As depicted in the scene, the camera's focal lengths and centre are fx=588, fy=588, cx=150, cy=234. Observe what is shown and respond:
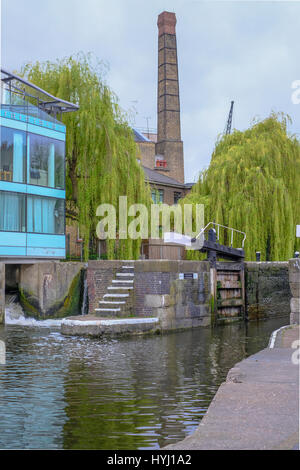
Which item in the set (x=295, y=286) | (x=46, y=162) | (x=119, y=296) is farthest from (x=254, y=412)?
(x=46, y=162)

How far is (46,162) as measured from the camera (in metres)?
24.5

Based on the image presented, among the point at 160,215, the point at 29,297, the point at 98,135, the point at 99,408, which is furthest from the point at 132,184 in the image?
the point at 99,408

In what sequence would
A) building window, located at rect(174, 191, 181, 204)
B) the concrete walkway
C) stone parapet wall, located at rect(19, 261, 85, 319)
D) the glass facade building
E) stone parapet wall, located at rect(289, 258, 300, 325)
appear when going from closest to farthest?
the concrete walkway, stone parapet wall, located at rect(289, 258, 300, 325), stone parapet wall, located at rect(19, 261, 85, 319), the glass facade building, building window, located at rect(174, 191, 181, 204)

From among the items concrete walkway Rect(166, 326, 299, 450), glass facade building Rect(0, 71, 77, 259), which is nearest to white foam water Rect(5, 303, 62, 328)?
glass facade building Rect(0, 71, 77, 259)

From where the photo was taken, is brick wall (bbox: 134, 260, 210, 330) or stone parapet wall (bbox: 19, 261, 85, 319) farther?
stone parapet wall (bbox: 19, 261, 85, 319)

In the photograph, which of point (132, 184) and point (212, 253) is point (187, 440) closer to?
point (212, 253)

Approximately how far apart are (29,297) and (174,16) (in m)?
40.3

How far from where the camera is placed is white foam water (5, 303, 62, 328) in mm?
20737

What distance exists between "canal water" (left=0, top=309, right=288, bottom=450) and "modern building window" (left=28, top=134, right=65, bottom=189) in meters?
8.44

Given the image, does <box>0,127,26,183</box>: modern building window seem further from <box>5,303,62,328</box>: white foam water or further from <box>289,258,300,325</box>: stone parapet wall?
<box>289,258,300,325</box>: stone parapet wall

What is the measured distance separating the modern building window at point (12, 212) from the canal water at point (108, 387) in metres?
6.63

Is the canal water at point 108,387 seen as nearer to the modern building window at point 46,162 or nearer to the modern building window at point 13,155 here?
the modern building window at point 13,155

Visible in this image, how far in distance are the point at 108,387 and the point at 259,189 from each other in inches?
752

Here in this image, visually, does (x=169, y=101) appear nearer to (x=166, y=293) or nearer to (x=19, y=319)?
(x=19, y=319)
